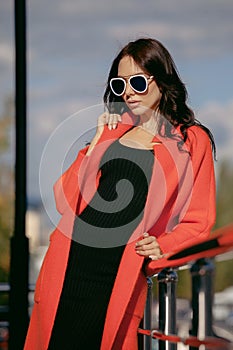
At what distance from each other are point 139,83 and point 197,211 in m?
0.39

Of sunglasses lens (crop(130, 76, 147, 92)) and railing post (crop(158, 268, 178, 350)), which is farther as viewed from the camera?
sunglasses lens (crop(130, 76, 147, 92))

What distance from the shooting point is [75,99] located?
25.4 meters

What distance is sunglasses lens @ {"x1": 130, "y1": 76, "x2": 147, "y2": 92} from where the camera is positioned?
3.11 metres

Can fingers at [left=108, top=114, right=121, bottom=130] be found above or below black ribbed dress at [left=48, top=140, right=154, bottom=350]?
above

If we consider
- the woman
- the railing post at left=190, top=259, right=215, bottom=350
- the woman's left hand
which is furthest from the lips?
the railing post at left=190, top=259, right=215, bottom=350

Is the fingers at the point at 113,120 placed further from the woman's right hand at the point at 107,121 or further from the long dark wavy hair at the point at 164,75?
the long dark wavy hair at the point at 164,75

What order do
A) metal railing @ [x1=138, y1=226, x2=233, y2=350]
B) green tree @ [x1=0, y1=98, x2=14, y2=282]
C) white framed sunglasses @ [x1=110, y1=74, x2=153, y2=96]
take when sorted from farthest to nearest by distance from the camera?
green tree @ [x1=0, y1=98, x2=14, y2=282]
white framed sunglasses @ [x1=110, y1=74, x2=153, y2=96]
metal railing @ [x1=138, y1=226, x2=233, y2=350]

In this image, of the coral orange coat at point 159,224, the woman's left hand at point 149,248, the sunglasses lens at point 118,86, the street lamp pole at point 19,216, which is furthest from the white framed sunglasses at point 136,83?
the street lamp pole at point 19,216

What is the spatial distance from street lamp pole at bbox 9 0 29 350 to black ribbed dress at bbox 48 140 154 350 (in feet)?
7.68

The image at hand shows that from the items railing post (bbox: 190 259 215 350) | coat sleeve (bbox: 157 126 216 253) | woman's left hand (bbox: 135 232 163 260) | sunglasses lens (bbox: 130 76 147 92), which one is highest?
sunglasses lens (bbox: 130 76 147 92)

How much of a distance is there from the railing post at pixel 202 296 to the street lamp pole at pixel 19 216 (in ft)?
9.61

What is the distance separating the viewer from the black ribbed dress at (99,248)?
2990 mm

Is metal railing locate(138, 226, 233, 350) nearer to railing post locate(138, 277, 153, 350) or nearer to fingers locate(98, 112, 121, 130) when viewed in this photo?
railing post locate(138, 277, 153, 350)

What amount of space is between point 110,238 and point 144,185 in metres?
0.16
